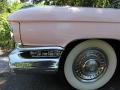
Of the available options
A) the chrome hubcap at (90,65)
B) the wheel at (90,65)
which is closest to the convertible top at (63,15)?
the wheel at (90,65)

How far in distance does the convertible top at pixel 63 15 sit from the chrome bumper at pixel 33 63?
37 centimetres

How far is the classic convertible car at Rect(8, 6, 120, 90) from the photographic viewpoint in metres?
3.62

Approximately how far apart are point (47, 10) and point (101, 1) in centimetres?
141

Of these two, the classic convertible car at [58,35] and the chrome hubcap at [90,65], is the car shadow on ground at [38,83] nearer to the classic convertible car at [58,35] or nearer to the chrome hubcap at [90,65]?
the chrome hubcap at [90,65]

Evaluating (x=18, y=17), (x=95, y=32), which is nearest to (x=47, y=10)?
(x=18, y=17)

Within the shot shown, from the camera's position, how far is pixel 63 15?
362cm

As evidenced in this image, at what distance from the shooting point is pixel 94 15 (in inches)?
145

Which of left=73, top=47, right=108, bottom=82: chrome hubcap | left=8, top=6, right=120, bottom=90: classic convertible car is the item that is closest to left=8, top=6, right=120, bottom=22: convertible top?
left=8, top=6, right=120, bottom=90: classic convertible car

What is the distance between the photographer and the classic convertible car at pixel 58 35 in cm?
362

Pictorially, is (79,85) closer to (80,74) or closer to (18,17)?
(80,74)

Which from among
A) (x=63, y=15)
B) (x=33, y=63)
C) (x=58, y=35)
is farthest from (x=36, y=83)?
(x=63, y=15)

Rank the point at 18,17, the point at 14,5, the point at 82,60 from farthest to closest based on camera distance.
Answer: the point at 14,5 < the point at 82,60 < the point at 18,17

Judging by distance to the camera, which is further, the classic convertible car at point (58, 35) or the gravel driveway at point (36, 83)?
the gravel driveway at point (36, 83)

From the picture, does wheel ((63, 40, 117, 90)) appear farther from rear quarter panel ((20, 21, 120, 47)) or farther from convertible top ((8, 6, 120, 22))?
convertible top ((8, 6, 120, 22))
